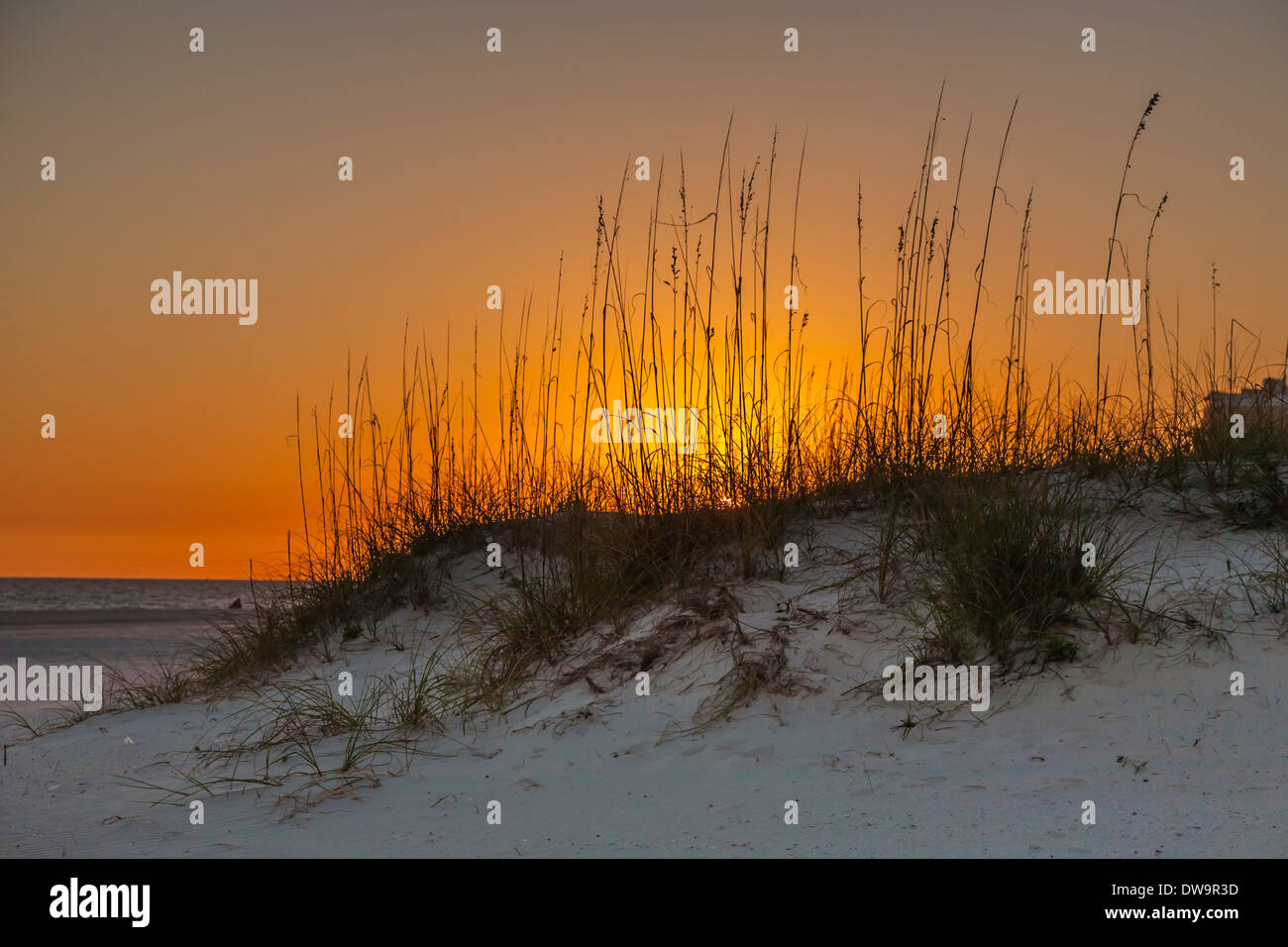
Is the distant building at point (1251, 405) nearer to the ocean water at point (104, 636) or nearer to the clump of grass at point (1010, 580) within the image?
the clump of grass at point (1010, 580)

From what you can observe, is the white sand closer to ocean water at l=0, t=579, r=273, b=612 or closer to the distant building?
the distant building

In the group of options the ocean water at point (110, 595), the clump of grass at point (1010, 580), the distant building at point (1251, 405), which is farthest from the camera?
the ocean water at point (110, 595)

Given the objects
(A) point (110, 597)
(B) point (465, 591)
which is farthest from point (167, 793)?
(A) point (110, 597)

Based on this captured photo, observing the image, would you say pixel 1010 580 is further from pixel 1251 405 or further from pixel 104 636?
pixel 104 636

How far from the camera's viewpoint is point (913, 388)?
500 centimetres

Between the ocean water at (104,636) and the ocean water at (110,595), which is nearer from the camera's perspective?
the ocean water at (104,636)

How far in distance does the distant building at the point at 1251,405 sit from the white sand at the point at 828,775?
1508 millimetres

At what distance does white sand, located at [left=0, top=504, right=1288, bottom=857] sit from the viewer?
104 inches

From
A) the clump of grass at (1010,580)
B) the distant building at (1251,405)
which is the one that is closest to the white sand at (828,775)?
the clump of grass at (1010,580)

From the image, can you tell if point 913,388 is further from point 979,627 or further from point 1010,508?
point 979,627

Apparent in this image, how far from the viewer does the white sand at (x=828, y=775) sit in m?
2.63

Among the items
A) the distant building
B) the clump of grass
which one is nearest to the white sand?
the clump of grass

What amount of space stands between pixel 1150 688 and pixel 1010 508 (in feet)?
2.60

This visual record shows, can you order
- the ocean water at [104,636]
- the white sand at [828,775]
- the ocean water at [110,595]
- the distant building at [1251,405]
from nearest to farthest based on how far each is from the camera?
the white sand at [828,775], the distant building at [1251,405], the ocean water at [104,636], the ocean water at [110,595]
